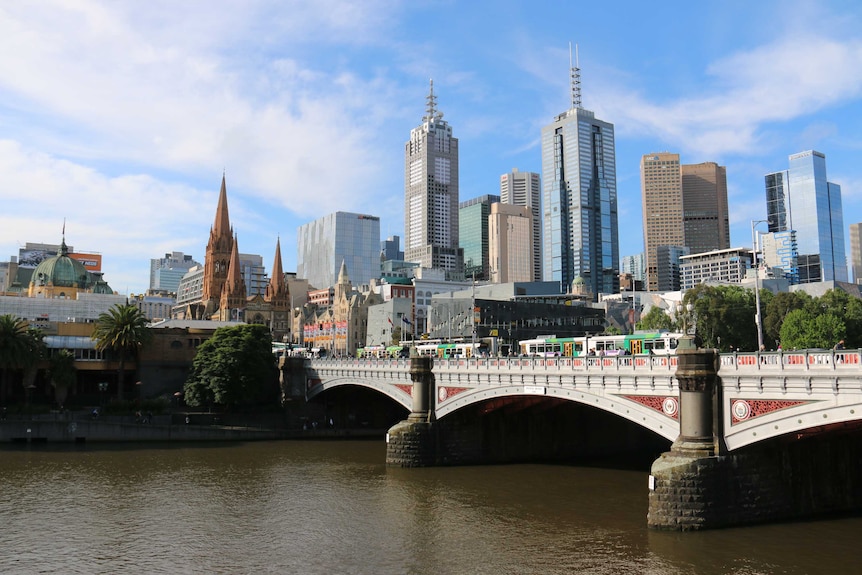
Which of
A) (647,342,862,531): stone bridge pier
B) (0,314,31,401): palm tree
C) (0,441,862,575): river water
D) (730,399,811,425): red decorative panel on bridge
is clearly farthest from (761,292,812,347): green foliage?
(0,314,31,401): palm tree

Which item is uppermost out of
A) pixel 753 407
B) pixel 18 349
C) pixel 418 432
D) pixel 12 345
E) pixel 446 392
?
pixel 12 345

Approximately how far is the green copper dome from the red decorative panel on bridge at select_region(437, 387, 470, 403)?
12211cm

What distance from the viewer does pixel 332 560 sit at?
3262 cm

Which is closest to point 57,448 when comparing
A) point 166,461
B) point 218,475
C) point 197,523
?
point 166,461

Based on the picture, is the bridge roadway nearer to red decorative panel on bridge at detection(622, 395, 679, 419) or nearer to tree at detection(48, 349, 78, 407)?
red decorative panel on bridge at detection(622, 395, 679, 419)

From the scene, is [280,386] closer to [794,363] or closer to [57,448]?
[57,448]

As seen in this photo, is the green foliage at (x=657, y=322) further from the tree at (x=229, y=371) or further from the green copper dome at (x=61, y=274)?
the green copper dome at (x=61, y=274)

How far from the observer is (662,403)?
39156 mm

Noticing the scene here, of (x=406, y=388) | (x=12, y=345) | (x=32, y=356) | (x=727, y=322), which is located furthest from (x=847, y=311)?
(x=12, y=345)

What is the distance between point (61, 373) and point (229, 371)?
769 inches

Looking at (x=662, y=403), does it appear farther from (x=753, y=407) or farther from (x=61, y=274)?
(x=61, y=274)

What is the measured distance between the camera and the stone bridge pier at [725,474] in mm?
34500

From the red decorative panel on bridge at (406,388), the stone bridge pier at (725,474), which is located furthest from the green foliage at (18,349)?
the stone bridge pier at (725,474)

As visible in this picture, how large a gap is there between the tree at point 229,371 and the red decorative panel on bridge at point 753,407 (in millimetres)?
61063
